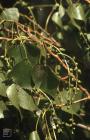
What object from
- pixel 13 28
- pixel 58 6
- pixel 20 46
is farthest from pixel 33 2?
pixel 20 46

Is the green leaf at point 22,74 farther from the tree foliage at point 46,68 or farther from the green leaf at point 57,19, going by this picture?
the green leaf at point 57,19

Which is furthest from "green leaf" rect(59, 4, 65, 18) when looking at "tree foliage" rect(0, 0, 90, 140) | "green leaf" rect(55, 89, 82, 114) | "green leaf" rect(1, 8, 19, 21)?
"green leaf" rect(55, 89, 82, 114)

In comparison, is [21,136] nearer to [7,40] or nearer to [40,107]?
[40,107]

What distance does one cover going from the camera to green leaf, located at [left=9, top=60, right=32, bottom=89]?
0.93 m

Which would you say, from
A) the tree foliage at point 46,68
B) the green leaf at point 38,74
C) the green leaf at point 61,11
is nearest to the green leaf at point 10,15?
the tree foliage at point 46,68

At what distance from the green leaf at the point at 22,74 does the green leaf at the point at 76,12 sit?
0.23m

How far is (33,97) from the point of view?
0.97 m

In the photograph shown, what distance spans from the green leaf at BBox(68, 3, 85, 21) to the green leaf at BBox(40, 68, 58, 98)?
0.24 meters

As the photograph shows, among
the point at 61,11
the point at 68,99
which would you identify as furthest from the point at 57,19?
the point at 68,99

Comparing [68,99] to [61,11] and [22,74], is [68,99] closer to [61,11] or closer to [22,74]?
[22,74]

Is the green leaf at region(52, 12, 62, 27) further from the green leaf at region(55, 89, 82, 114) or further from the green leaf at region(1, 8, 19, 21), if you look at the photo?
the green leaf at region(55, 89, 82, 114)

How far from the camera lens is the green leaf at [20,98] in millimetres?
926

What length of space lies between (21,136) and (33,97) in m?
0.18

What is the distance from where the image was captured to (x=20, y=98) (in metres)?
0.94
